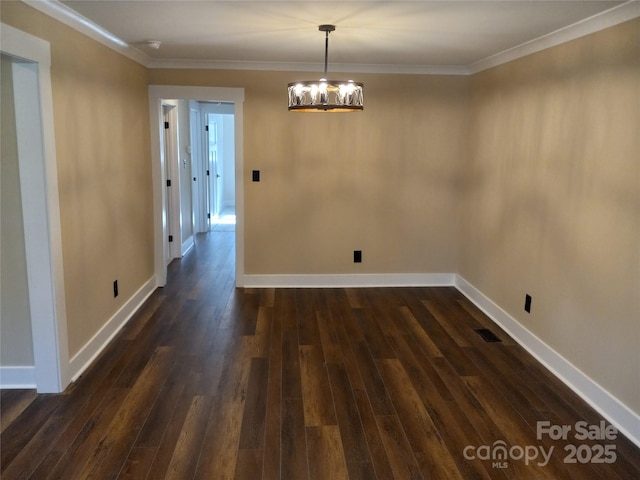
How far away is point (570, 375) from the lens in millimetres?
3145

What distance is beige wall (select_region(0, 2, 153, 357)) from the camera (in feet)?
9.41

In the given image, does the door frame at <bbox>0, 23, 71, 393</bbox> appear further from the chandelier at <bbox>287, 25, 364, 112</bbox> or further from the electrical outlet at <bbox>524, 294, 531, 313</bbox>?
the electrical outlet at <bbox>524, 294, 531, 313</bbox>

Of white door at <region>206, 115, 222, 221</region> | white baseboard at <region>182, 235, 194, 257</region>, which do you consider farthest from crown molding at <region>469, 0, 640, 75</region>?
white door at <region>206, 115, 222, 221</region>

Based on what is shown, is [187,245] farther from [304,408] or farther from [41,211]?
[304,408]

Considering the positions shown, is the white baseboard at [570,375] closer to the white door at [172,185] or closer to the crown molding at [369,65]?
the crown molding at [369,65]

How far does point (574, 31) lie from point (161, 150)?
147 inches

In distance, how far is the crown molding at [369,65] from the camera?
267 cm

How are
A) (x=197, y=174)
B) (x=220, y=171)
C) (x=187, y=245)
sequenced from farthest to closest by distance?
1. (x=220, y=171)
2. (x=197, y=174)
3. (x=187, y=245)

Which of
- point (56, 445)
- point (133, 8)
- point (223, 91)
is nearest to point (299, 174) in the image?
point (223, 91)

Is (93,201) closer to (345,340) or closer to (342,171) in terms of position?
(345,340)

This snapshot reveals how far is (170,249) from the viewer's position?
245 inches

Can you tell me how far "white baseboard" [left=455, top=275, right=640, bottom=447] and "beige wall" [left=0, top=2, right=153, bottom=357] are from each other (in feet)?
10.5

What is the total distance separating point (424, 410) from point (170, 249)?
14.1 ft

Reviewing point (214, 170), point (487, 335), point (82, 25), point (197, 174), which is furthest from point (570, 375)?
point (214, 170)
